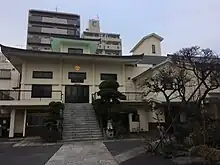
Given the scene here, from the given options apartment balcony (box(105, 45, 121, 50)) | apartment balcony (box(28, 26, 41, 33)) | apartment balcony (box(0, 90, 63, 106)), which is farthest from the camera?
apartment balcony (box(105, 45, 121, 50))

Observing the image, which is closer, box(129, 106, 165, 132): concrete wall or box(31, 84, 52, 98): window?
box(129, 106, 165, 132): concrete wall

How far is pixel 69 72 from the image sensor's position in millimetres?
19109

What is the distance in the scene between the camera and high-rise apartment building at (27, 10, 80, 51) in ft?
168

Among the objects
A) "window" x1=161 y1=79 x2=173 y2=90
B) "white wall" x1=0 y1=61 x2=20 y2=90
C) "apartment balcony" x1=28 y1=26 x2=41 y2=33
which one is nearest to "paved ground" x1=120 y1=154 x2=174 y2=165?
"window" x1=161 y1=79 x2=173 y2=90

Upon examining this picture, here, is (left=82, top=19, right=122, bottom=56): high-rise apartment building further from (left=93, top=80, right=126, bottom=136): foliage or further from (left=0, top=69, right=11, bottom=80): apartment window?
(left=93, top=80, right=126, bottom=136): foliage

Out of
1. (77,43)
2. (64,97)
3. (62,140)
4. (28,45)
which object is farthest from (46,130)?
(28,45)

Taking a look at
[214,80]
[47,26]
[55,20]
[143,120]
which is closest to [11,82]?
[143,120]

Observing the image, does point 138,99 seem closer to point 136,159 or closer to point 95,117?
point 95,117

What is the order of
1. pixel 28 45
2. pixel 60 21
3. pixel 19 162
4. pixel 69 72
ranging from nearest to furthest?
1. pixel 19 162
2. pixel 69 72
3. pixel 28 45
4. pixel 60 21

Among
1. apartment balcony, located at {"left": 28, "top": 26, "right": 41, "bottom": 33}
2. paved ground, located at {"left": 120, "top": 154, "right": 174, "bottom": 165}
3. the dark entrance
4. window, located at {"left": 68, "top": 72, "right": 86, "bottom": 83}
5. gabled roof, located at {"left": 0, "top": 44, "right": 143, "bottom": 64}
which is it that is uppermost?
apartment balcony, located at {"left": 28, "top": 26, "right": 41, "bottom": 33}

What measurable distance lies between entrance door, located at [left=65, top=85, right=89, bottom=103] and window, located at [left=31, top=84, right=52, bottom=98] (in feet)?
5.04

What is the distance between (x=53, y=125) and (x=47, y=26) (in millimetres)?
47058

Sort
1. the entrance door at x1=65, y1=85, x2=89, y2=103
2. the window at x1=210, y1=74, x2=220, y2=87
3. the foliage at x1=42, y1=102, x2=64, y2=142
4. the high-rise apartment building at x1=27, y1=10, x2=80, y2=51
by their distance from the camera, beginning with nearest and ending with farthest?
1. the window at x1=210, y1=74, x2=220, y2=87
2. the foliage at x1=42, y1=102, x2=64, y2=142
3. the entrance door at x1=65, y1=85, x2=89, y2=103
4. the high-rise apartment building at x1=27, y1=10, x2=80, y2=51

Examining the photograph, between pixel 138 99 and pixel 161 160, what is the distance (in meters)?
12.0
